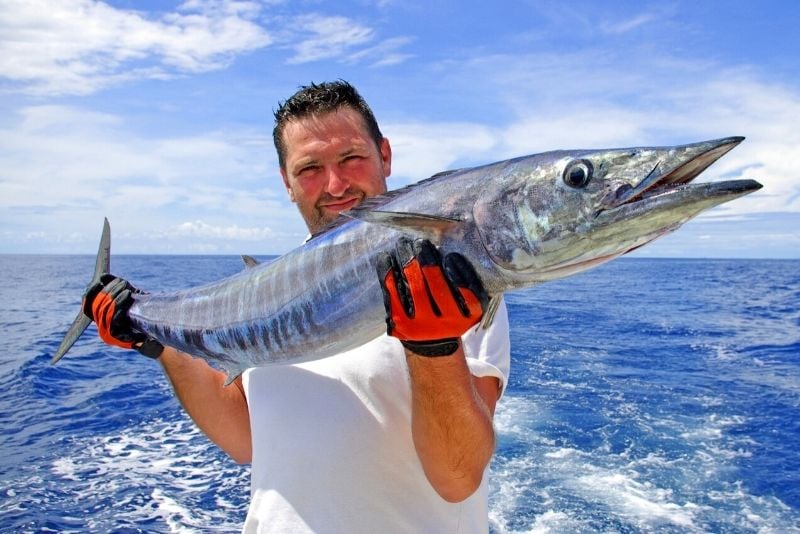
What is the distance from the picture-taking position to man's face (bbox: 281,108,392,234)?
2861 mm

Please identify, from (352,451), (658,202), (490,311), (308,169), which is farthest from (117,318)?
(658,202)

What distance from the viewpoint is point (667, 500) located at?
633 cm

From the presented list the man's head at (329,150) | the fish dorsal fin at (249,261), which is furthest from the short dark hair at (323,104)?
the fish dorsal fin at (249,261)

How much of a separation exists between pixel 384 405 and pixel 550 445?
6337mm

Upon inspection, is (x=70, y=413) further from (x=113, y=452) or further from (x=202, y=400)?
(x=202, y=400)

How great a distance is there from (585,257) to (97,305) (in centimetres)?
284

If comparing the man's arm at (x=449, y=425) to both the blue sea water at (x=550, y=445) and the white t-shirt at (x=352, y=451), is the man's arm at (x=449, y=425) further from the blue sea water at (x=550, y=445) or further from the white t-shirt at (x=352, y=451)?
the blue sea water at (x=550, y=445)

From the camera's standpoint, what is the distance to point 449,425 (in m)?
2.14

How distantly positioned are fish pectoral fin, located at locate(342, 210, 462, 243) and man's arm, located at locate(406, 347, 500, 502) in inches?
18.1

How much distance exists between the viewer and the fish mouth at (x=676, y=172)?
1.57 metres

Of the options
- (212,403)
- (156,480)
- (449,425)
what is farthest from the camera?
(156,480)

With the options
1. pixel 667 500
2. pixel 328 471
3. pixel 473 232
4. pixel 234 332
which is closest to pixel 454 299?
pixel 473 232

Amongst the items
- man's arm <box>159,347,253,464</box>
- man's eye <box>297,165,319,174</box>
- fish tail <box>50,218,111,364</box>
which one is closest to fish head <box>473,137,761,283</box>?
man's eye <box>297,165,319,174</box>

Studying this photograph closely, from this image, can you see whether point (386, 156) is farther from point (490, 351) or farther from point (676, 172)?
point (676, 172)
